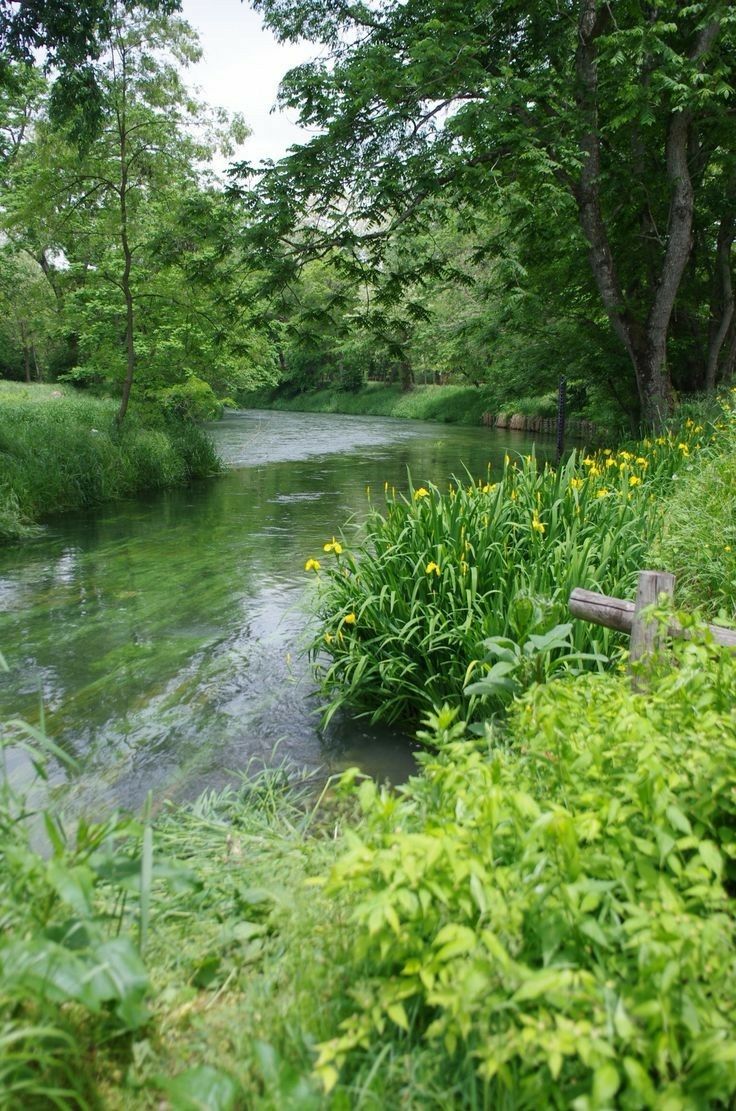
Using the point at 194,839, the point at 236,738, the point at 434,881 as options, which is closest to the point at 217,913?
the point at 194,839

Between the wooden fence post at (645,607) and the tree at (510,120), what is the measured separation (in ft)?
19.0

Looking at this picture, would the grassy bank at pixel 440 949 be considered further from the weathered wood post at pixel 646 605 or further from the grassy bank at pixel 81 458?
the grassy bank at pixel 81 458

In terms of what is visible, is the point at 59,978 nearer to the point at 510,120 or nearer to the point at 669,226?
the point at 510,120

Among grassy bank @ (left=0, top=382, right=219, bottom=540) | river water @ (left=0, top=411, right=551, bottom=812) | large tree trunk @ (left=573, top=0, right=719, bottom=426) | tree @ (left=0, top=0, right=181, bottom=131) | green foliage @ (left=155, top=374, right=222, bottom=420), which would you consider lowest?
river water @ (left=0, top=411, right=551, bottom=812)

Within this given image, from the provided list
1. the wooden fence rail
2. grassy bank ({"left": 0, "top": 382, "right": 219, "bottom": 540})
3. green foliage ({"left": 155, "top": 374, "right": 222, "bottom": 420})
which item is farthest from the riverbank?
the wooden fence rail

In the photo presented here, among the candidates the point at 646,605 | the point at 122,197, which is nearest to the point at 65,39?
the point at 122,197

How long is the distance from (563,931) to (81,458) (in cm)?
1137

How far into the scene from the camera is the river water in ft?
13.0

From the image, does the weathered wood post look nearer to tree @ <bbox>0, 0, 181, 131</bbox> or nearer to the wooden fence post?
the wooden fence post

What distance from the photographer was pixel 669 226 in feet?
31.6

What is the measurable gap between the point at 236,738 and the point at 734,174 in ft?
34.9

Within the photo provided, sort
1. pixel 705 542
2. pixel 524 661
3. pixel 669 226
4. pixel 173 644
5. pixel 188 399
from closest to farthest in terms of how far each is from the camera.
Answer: pixel 524 661, pixel 705 542, pixel 173 644, pixel 669 226, pixel 188 399

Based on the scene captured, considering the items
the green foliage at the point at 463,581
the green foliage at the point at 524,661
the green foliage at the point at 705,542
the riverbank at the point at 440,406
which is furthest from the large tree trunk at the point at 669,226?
the green foliage at the point at 524,661

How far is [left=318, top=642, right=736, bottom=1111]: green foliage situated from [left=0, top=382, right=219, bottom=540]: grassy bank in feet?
28.7
